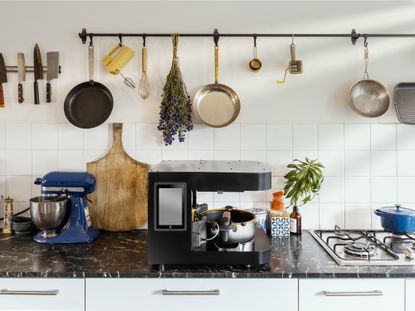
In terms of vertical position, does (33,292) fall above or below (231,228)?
below

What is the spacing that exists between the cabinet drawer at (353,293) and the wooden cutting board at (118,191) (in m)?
1.07

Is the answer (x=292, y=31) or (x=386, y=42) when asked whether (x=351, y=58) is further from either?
(x=292, y=31)

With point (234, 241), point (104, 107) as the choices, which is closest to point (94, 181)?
point (104, 107)

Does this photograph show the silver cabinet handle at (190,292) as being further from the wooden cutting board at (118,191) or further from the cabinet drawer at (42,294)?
the wooden cutting board at (118,191)

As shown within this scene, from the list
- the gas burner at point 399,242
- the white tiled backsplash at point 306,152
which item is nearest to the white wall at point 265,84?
the white tiled backsplash at point 306,152

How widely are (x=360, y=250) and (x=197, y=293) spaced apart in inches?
30.2

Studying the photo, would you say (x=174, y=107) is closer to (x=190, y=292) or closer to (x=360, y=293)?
(x=190, y=292)

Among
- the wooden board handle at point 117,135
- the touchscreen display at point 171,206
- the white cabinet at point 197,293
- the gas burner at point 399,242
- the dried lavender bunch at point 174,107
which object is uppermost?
the dried lavender bunch at point 174,107

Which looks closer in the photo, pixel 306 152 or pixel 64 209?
pixel 64 209

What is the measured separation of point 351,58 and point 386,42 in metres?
0.22

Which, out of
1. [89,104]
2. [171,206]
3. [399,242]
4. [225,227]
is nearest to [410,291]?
[399,242]

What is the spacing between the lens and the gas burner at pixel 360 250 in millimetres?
1729

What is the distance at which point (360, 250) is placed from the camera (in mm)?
1757

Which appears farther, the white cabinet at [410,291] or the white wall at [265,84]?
the white wall at [265,84]
